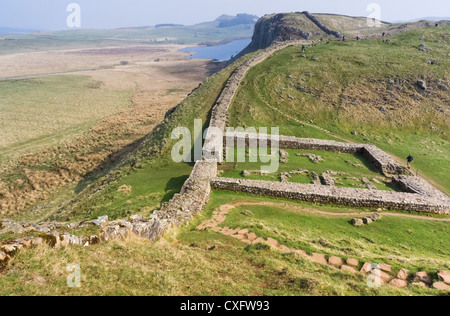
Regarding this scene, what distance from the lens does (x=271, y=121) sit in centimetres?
4081

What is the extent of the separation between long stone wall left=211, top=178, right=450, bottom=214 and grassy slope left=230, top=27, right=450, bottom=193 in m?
10.9

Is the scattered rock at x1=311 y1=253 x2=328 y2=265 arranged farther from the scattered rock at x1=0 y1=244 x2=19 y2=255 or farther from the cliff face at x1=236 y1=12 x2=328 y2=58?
the cliff face at x1=236 y1=12 x2=328 y2=58

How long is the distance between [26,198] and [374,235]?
39765 mm

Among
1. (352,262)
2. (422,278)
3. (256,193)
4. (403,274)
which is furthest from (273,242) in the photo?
(256,193)

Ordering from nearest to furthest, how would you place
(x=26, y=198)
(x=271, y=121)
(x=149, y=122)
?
(x=26, y=198) → (x=271, y=121) → (x=149, y=122)

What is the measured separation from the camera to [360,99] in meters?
45.4

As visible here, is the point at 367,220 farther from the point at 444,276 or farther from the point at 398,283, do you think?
the point at 398,283

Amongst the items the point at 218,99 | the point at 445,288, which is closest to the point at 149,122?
the point at 218,99

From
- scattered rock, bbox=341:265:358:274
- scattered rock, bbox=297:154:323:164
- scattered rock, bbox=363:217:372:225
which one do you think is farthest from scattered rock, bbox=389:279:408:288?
scattered rock, bbox=297:154:323:164

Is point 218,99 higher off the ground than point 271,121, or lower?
higher

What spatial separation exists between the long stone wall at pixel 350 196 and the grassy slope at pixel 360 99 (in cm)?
1095

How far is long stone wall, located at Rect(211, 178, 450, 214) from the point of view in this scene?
21734mm
